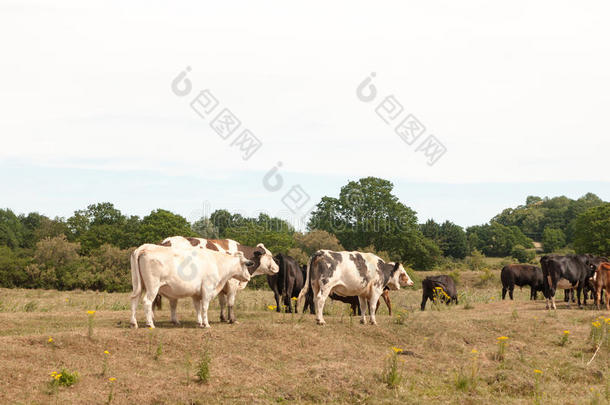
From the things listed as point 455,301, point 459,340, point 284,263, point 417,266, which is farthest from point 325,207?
point 459,340

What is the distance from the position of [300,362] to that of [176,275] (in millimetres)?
3657

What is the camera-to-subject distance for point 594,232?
65312 millimetres

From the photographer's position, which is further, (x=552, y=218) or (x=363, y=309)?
(x=552, y=218)

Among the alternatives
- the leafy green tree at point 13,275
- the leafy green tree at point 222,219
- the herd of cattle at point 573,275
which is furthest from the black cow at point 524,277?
the leafy green tree at point 222,219

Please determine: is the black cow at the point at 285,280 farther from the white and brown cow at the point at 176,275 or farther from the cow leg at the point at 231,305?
the white and brown cow at the point at 176,275

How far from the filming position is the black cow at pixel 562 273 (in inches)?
805

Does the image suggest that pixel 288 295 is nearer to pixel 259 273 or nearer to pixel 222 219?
pixel 259 273

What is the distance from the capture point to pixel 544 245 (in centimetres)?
10281

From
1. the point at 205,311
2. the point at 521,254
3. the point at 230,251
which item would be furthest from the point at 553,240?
the point at 205,311

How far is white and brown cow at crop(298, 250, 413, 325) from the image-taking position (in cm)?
1495

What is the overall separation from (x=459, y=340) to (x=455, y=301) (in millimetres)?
11953

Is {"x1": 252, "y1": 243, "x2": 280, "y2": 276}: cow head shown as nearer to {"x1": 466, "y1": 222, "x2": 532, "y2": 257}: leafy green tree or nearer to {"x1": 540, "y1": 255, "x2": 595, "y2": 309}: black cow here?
{"x1": 540, "y1": 255, "x2": 595, "y2": 309}: black cow

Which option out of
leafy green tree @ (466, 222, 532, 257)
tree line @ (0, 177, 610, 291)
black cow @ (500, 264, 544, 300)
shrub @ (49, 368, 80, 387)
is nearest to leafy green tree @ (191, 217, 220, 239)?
tree line @ (0, 177, 610, 291)

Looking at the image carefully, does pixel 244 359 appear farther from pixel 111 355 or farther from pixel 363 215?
pixel 363 215
